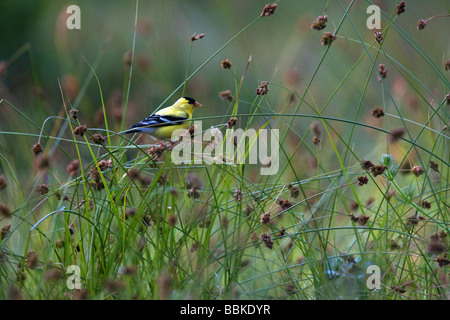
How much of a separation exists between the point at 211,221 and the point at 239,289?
0.74ft

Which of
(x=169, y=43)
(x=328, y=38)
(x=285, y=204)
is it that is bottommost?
(x=285, y=204)

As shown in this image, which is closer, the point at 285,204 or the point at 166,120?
the point at 285,204

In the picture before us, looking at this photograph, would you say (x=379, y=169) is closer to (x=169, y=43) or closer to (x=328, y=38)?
(x=328, y=38)

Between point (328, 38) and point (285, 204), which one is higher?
point (328, 38)

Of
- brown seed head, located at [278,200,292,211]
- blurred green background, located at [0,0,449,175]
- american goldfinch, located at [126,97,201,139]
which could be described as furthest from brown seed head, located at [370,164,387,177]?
blurred green background, located at [0,0,449,175]

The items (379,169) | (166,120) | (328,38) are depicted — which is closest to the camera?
(379,169)

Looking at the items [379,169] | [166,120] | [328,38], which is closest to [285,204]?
[379,169]

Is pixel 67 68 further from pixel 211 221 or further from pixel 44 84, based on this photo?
pixel 211 221

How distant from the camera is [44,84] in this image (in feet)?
15.1

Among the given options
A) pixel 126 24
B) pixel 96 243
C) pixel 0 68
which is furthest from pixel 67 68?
pixel 96 243

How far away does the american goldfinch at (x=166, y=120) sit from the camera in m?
2.35

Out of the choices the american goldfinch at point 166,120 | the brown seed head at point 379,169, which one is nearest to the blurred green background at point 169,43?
the american goldfinch at point 166,120

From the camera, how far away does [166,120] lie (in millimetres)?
2395

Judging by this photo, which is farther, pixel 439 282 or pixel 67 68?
pixel 67 68
